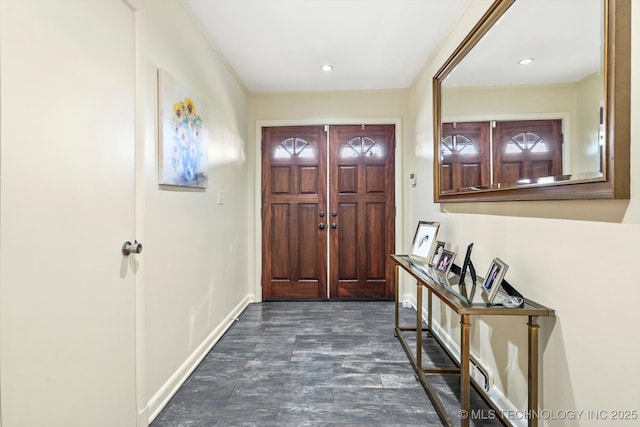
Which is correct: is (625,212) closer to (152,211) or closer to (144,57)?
(152,211)

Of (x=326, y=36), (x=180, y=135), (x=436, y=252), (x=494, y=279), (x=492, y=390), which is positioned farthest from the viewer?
(x=326, y=36)

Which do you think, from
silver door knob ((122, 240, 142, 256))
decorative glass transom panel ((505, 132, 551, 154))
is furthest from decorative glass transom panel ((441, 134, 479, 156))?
silver door knob ((122, 240, 142, 256))

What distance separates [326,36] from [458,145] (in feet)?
4.34

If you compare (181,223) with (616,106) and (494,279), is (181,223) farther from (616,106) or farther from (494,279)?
(616,106)

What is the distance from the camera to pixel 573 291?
43.9 inches

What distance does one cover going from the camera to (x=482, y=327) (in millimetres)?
1802

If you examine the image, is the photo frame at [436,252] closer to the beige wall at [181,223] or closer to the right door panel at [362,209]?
the right door panel at [362,209]

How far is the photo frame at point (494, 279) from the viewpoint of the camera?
1277 mm

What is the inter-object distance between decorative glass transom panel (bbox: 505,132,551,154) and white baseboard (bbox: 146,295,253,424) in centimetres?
223

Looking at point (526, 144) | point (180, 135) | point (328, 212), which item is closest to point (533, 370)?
point (526, 144)

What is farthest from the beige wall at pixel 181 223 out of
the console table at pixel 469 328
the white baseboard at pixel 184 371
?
the console table at pixel 469 328

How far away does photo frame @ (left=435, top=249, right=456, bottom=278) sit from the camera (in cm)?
182

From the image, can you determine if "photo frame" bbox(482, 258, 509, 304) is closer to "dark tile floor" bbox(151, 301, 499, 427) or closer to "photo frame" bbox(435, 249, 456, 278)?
"photo frame" bbox(435, 249, 456, 278)

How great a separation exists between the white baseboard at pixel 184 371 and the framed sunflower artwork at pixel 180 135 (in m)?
1.15
